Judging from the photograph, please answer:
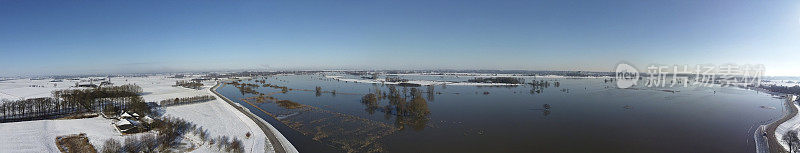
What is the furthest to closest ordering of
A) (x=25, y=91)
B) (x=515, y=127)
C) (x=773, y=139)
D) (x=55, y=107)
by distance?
(x=25, y=91) → (x=55, y=107) → (x=515, y=127) → (x=773, y=139)

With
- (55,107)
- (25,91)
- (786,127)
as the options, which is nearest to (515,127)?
(786,127)

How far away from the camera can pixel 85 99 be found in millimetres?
Result: 18609

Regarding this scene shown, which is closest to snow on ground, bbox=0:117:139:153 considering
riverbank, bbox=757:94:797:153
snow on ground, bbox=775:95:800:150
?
riverbank, bbox=757:94:797:153

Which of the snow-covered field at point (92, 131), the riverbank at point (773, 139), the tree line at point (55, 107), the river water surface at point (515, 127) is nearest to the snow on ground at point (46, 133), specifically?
the snow-covered field at point (92, 131)

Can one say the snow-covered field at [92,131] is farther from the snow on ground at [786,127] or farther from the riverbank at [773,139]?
the snow on ground at [786,127]

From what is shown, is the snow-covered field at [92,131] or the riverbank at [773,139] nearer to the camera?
the snow-covered field at [92,131]

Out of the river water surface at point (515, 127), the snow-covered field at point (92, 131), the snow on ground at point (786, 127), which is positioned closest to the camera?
the snow-covered field at point (92, 131)

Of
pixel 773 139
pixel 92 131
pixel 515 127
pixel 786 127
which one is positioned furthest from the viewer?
pixel 786 127

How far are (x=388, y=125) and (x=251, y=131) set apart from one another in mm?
6000

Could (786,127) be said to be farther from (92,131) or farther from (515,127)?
(92,131)

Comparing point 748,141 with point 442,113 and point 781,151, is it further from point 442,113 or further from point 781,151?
point 442,113

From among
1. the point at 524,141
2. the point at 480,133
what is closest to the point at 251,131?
the point at 480,133

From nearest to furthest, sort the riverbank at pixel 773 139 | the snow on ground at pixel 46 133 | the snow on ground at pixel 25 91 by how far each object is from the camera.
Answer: the snow on ground at pixel 46 133
the riverbank at pixel 773 139
the snow on ground at pixel 25 91

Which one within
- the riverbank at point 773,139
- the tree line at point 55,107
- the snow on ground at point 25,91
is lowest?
the snow on ground at point 25,91
